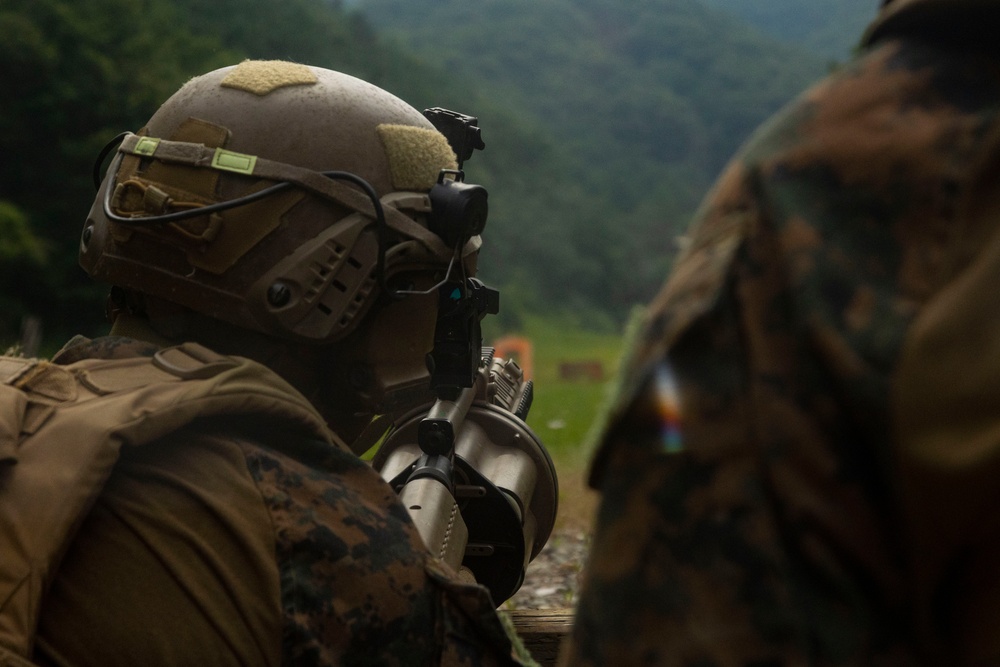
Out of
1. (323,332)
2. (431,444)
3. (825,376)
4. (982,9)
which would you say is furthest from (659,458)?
(431,444)

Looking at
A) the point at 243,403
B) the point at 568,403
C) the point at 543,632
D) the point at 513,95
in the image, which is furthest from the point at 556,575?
the point at 513,95

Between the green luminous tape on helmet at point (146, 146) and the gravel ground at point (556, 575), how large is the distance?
8.74ft

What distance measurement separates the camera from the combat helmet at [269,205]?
2713 millimetres

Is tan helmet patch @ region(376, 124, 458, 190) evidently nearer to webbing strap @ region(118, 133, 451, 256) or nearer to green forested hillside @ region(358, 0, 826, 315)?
webbing strap @ region(118, 133, 451, 256)

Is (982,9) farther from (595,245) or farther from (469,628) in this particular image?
(595,245)

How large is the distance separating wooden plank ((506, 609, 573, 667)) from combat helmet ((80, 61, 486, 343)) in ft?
3.40

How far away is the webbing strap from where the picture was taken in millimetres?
2715

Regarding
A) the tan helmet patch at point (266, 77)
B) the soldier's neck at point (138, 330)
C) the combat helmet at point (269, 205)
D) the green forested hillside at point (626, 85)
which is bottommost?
the green forested hillside at point (626, 85)

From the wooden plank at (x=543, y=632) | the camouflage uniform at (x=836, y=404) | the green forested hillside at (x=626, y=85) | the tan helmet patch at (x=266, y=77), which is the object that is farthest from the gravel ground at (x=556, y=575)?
the green forested hillside at (x=626, y=85)

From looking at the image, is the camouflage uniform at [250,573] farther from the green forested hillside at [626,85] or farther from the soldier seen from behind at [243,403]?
the green forested hillside at [626,85]

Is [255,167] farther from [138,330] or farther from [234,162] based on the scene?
[138,330]

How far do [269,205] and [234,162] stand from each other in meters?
0.13

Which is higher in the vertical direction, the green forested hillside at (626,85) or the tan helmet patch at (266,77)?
the tan helmet patch at (266,77)

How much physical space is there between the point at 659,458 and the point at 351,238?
1.85 meters
